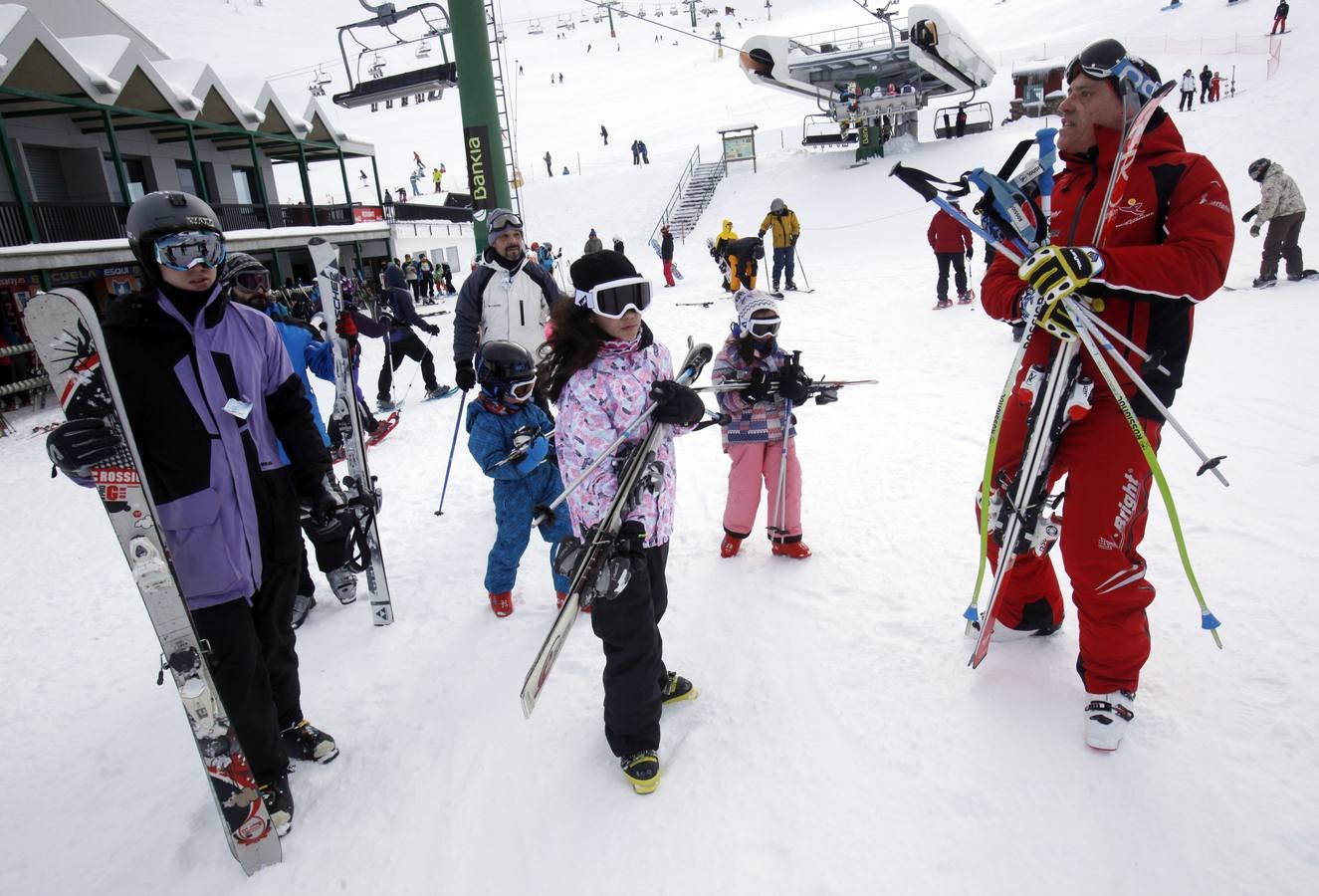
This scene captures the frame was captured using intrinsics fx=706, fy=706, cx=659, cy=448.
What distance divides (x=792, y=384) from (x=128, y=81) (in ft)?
55.3

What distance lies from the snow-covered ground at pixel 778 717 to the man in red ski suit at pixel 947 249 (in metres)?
4.37

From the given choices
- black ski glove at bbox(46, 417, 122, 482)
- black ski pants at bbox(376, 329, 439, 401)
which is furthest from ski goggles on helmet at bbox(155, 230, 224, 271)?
black ski pants at bbox(376, 329, 439, 401)

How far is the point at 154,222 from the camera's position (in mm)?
2166

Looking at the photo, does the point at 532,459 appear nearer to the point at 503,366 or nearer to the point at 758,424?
the point at 503,366

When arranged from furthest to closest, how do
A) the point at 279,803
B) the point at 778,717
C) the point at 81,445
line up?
the point at 778,717 → the point at 279,803 → the point at 81,445

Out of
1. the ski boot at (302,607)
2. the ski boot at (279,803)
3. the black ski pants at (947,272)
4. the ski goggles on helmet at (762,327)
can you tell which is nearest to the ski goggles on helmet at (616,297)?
the ski goggles on helmet at (762,327)

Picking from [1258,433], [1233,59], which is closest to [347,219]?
[1258,433]

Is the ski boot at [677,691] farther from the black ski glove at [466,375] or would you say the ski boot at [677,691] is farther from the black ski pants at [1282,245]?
the black ski pants at [1282,245]

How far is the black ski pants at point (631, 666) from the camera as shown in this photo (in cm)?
242

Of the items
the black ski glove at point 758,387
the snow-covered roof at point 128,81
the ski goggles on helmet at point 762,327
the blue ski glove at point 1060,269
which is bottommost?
the black ski glove at point 758,387

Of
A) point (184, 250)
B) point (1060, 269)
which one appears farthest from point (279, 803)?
point (1060, 269)

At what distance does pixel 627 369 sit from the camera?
98.0 inches

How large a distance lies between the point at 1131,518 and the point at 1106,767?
2.65 feet

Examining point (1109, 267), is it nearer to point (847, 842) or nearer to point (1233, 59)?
point (847, 842)
